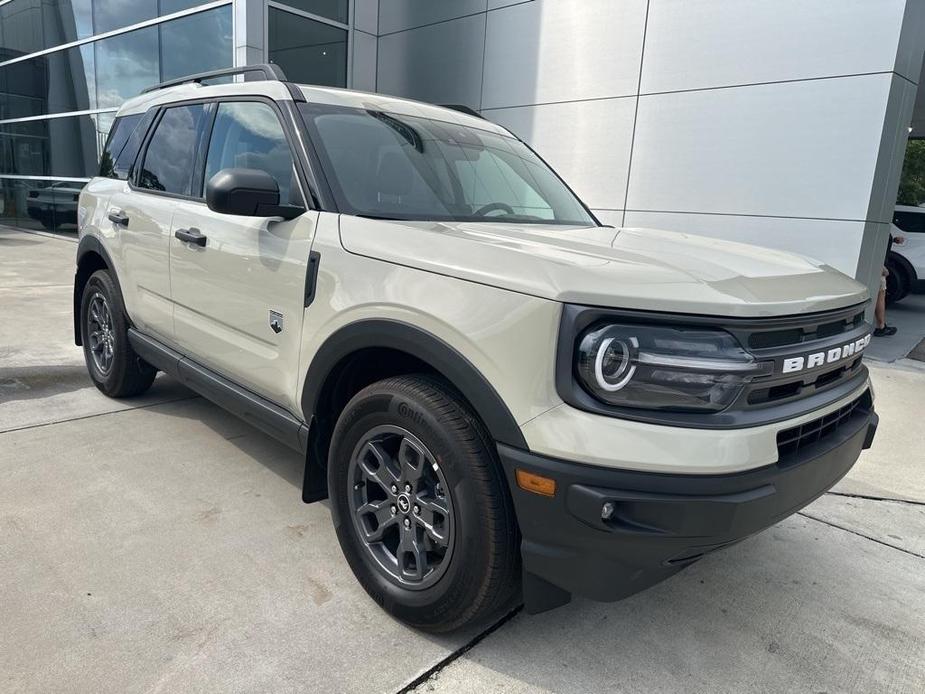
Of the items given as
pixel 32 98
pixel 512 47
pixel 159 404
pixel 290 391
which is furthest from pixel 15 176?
pixel 290 391

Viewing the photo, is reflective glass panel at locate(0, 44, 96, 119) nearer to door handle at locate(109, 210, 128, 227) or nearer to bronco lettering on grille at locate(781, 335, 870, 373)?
door handle at locate(109, 210, 128, 227)

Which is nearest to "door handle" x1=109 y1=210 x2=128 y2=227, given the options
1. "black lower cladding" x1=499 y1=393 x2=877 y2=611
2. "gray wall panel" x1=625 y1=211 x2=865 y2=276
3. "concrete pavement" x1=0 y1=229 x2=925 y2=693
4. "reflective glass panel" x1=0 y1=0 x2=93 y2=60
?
"concrete pavement" x1=0 y1=229 x2=925 y2=693

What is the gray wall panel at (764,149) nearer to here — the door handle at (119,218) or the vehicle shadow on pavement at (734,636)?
the vehicle shadow on pavement at (734,636)

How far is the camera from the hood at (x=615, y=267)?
70.9 inches

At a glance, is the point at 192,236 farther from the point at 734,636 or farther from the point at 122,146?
the point at 734,636

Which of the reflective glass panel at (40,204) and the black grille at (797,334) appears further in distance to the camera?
the reflective glass panel at (40,204)

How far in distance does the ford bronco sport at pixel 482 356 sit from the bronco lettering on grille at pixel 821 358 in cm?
1

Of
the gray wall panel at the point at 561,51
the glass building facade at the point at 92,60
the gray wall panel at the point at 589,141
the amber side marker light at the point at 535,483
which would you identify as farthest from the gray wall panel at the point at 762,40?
the amber side marker light at the point at 535,483

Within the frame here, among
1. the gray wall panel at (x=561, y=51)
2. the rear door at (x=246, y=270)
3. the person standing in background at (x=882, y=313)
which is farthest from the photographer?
the gray wall panel at (x=561, y=51)

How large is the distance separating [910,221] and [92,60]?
16.4m

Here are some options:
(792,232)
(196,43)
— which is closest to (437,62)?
(196,43)

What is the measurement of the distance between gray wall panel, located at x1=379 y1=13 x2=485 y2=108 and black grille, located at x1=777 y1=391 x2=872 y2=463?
8.88 metres

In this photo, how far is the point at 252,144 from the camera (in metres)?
3.14

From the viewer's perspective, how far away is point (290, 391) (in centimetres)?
275
